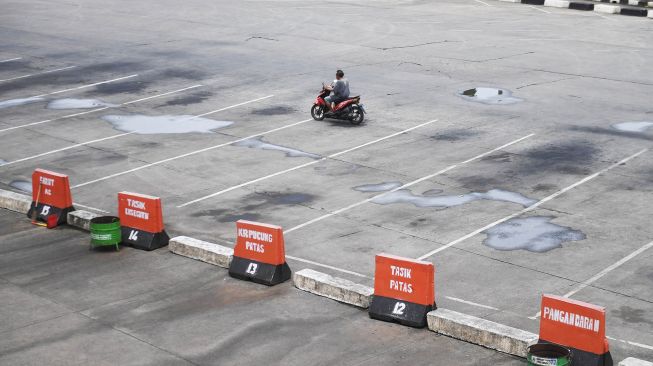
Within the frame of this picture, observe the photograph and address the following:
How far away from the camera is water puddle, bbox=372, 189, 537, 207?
20.6m

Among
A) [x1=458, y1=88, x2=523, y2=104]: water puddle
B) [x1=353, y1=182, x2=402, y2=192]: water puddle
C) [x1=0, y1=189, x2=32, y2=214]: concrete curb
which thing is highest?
[x1=458, y1=88, x2=523, y2=104]: water puddle

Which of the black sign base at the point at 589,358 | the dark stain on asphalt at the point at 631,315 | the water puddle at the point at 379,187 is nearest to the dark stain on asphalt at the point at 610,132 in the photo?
the water puddle at the point at 379,187

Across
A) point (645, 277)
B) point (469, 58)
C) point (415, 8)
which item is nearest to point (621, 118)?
point (469, 58)

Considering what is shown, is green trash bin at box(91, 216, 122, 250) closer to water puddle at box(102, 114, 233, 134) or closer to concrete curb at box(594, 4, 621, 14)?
water puddle at box(102, 114, 233, 134)

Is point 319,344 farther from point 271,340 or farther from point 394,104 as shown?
point 394,104

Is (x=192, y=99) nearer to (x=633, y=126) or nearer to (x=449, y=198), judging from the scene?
(x=449, y=198)

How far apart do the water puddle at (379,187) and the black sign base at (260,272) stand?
5342 millimetres

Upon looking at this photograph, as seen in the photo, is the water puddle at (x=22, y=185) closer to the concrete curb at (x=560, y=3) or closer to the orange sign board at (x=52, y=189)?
the orange sign board at (x=52, y=189)

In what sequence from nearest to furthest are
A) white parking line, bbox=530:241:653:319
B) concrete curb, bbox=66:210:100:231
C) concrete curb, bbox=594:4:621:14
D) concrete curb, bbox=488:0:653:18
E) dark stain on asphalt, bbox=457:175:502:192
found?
white parking line, bbox=530:241:653:319
concrete curb, bbox=66:210:100:231
dark stain on asphalt, bbox=457:175:502:192
concrete curb, bbox=488:0:653:18
concrete curb, bbox=594:4:621:14

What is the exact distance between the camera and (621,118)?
2709 centimetres

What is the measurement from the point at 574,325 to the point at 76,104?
2152 centimetres

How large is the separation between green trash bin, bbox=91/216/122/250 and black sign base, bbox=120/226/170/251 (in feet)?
0.98

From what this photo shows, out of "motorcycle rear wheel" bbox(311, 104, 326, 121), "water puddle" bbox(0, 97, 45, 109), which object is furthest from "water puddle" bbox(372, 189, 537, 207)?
"water puddle" bbox(0, 97, 45, 109)

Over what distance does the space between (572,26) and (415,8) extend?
902cm
